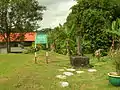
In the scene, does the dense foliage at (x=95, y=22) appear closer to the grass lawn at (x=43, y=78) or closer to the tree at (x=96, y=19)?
the tree at (x=96, y=19)

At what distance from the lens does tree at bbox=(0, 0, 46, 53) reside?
3781 cm

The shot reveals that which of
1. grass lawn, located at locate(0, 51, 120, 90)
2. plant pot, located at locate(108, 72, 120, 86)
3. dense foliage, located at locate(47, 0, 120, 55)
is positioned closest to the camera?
plant pot, located at locate(108, 72, 120, 86)

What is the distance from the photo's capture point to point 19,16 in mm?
38844

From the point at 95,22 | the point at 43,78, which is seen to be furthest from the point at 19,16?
the point at 43,78

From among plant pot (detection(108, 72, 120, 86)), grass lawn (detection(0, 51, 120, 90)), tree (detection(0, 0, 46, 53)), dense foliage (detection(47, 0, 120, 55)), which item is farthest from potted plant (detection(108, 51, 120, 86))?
tree (detection(0, 0, 46, 53))

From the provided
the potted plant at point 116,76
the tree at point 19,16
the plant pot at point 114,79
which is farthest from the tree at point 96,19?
the plant pot at point 114,79

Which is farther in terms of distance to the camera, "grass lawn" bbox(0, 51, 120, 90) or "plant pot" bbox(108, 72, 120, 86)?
"grass lawn" bbox(0, 51, 120, 90)

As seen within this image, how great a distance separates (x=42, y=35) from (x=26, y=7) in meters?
20.9

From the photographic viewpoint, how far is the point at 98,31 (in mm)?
28391

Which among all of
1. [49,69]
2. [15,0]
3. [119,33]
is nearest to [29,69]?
[49,69]

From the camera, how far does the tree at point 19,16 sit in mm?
37812

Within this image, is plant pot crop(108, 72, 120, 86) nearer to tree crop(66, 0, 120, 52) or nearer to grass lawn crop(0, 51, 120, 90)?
grass lawn crop(0, 51, 120, 90)

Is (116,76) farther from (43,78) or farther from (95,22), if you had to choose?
(95,22)

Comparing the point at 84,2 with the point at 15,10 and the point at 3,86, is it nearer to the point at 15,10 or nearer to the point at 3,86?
the point at 15,10
